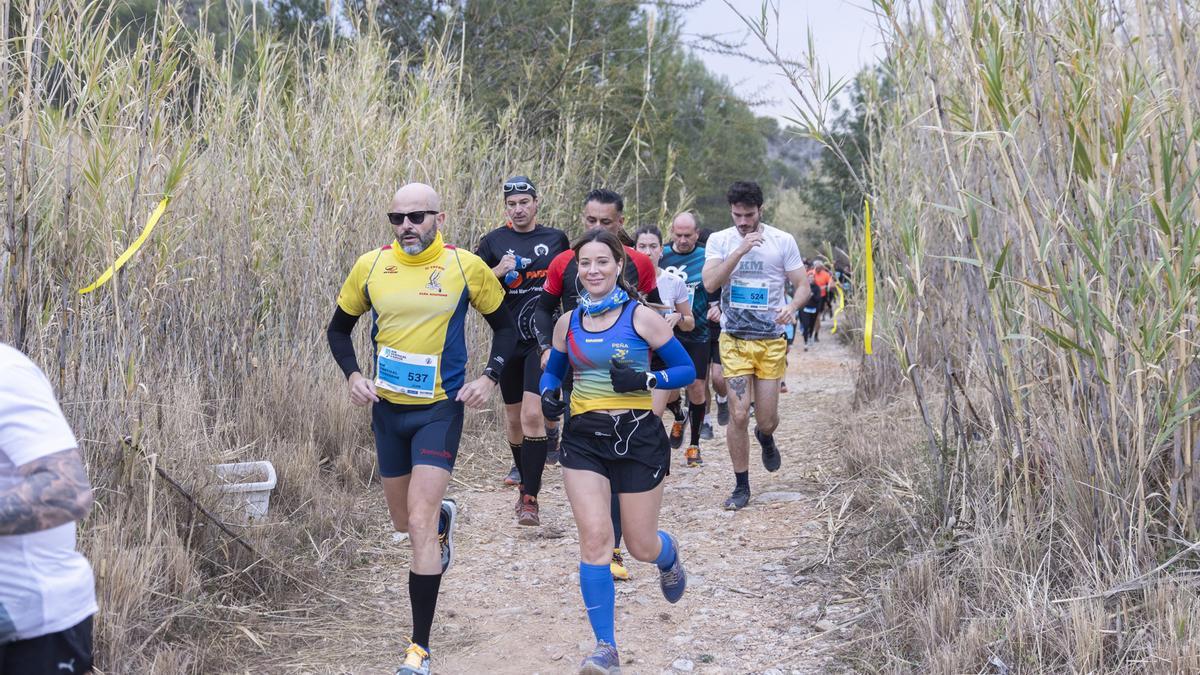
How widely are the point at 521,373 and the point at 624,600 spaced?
181 centimetres

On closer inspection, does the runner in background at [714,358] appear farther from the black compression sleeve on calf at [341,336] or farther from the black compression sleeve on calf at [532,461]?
the black compression sleeve on calf at [341,336]

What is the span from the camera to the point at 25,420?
6.87ft

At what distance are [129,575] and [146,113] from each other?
179 cm

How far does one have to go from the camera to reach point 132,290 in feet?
14.5

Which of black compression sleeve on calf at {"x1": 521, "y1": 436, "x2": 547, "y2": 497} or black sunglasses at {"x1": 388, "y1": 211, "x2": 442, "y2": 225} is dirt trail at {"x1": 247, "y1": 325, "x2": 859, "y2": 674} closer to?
black compression sleeve on calf at {"x1": 521, "y1": 436, "x2": 547, "y2": 497}

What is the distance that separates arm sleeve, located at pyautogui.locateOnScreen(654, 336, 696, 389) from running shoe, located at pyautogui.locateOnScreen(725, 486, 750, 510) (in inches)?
93.6

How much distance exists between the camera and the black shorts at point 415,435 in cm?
416

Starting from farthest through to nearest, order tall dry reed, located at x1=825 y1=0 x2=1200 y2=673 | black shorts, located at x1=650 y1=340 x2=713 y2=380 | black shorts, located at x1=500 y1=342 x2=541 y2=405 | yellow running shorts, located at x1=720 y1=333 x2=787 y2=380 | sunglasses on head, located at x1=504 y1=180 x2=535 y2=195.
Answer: black shorts, located at x1=650 y1=340 x2=713 y2=380
yellow running shorts, located at x1=720 y1=333 x2=787 y2=380
sunglasses on head, located at x1=504 y1=180 x2=535 y2=195
black shorts, located at x1=500 y1=342 x2=541 y2=405
tall dry reed, located at x1=825 y1=0 x2=1200 y2=673

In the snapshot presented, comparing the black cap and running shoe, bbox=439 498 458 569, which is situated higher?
the black cap

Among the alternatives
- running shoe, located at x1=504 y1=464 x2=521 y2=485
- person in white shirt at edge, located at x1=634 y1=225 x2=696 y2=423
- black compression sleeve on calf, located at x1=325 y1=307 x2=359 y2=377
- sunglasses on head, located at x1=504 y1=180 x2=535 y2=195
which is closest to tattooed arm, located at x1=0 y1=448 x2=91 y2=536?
black compression sleeve on calf, located at x1=325 y1=307 x2=359 y2=377

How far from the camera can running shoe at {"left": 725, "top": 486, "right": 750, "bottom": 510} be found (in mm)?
6469

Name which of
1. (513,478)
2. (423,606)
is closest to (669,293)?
(513,478)

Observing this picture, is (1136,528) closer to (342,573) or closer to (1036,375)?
(1036,375)

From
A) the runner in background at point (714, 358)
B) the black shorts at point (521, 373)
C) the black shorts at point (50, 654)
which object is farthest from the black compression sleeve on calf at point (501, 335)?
the runner in background at point (714, 358)
